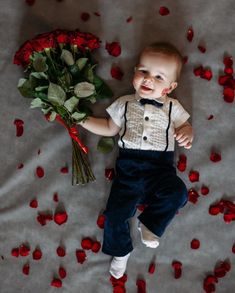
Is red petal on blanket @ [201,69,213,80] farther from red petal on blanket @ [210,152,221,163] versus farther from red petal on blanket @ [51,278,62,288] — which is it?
red petal on blanket @ [51,278,62,288]

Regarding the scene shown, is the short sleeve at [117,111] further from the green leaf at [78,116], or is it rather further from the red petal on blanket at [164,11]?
the red petal on blanket at [164,11]

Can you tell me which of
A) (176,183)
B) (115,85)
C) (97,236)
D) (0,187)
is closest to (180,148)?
(176,183)

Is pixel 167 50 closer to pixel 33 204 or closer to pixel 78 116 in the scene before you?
pixel 78 116

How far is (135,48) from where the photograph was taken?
135cm

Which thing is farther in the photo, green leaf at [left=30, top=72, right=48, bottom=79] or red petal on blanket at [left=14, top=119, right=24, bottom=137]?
red petal on blanket at [left=14, top=119, right=24, bottom=137]

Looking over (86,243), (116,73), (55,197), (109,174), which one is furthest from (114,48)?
(86,243)

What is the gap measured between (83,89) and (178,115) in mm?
305

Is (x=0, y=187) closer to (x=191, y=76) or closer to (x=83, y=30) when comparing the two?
(x=83, y=30)

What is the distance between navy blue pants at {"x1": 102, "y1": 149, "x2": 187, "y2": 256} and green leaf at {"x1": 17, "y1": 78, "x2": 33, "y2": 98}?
333 millimetres

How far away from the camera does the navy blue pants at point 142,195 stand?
123 cm

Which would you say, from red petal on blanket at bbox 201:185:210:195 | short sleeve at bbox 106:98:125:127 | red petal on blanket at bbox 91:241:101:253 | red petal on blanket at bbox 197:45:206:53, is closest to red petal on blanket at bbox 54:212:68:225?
red petal on blanket at bbox 91:241:101:253

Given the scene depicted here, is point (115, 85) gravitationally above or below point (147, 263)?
above

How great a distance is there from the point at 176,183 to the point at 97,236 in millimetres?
326

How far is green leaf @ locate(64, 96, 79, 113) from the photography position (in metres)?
1.22
